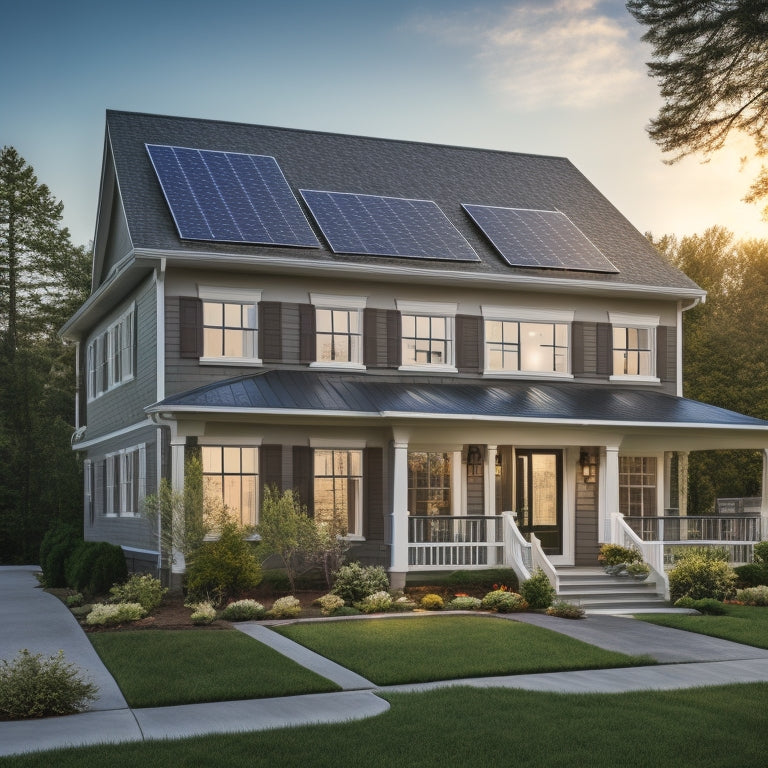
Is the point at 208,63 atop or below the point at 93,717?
atop

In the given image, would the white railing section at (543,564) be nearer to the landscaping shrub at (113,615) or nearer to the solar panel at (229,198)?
the landscaping shrub at (113,615)

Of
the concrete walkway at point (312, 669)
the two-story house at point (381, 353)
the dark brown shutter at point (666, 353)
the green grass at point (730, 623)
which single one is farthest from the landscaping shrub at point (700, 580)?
the dark brown shutter at point (666, 353)

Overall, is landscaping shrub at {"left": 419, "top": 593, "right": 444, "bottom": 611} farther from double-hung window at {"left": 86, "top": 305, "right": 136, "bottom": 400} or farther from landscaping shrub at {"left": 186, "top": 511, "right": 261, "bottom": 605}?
double-hung window at {"left": 86, "top": 305, "right": 136, "bottom": 400}

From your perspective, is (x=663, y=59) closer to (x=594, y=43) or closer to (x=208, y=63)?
(x=594, y=43)

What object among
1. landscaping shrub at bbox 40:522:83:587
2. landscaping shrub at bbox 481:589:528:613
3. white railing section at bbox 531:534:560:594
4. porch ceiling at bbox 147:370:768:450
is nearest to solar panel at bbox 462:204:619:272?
porch ceiling at bbox 147:370:768:450

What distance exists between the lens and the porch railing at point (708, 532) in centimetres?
2022

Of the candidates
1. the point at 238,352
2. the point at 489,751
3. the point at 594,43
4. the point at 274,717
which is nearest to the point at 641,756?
the point at 489,751

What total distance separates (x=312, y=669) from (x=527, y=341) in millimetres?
12087

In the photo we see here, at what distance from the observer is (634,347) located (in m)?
23.6

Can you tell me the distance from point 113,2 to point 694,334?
28.6 metres

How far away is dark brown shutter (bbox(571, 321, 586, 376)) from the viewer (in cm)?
2294

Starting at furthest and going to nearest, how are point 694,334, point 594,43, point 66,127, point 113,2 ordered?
point 694,334
point 66,127
point 113,2
point 594,43

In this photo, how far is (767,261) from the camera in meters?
41.1

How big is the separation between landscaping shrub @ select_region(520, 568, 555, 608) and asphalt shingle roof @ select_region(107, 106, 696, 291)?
6861mm
